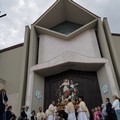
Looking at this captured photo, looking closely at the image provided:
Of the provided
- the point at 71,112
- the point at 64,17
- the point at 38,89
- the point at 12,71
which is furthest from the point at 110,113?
the point at 64,17

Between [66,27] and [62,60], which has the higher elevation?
[66,27]

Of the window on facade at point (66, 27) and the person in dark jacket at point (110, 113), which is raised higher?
the window on facade at point (66, 27)

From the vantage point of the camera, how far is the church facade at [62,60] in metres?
15.3

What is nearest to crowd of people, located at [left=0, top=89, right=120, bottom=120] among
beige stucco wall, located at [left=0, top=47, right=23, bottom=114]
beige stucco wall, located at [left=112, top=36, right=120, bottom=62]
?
beige stucco wall, located at [left=0, top=47, right=23, bottom=114]

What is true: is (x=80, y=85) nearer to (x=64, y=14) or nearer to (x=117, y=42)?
(x=117, y=42)

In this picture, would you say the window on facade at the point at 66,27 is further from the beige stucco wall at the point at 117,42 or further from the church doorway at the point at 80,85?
the church doorway at the point at 80,85

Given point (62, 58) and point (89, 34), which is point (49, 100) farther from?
point (89, 34)

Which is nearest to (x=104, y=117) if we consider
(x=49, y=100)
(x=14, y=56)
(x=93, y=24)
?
(x=49, y=100)

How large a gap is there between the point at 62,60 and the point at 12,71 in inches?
225

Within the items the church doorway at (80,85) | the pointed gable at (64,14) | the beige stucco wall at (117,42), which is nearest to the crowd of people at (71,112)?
the church doorway at (80,85)

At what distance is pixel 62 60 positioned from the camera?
15758 millimetres

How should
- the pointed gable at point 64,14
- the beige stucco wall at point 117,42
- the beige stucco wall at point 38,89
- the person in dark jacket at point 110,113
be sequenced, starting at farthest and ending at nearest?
the pointed gable at point 64,14
the beige stucco wall at point 117,42
the beige stucco wall at point 38,89
the person in dark jacket at point 110,113

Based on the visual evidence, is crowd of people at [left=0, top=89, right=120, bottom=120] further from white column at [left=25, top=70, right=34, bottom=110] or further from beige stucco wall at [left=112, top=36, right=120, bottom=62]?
beige stucco wall at [left=112, top=36, right=120, bottom=62]

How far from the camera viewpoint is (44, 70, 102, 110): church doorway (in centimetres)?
1506
